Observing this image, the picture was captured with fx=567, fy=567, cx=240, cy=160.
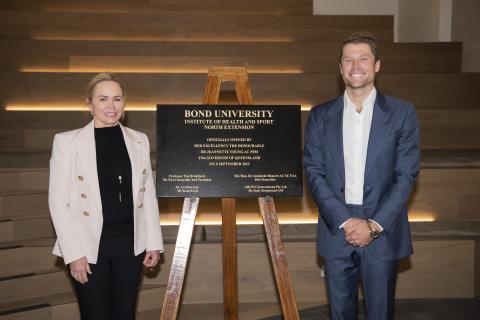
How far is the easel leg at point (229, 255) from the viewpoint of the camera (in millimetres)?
2795

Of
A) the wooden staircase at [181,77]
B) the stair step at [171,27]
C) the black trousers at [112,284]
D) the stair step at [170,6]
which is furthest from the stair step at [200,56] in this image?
the black trousers at [112,284]

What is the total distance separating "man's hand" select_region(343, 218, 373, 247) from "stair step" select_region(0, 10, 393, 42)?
359 centimetres

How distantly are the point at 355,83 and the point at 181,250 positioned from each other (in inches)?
41.8

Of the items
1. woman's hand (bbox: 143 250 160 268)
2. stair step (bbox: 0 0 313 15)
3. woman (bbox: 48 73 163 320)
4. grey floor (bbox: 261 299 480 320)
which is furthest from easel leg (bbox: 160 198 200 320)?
stair step (bbox: 0 0 313 15)

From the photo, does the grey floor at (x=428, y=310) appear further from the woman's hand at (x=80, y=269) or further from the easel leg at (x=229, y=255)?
the woman's hand at (x=80, y=269)

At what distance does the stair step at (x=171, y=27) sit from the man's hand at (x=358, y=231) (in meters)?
3.59

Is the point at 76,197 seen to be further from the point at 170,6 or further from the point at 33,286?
the point at 170,6

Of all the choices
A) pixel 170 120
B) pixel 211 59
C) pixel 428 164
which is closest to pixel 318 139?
pixel 170 120

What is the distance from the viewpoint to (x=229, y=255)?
9.30 ft

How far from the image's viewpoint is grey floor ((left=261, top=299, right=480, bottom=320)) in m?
3.65

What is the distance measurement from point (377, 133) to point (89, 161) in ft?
3.86

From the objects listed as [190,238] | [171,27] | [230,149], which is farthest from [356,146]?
[171,27]

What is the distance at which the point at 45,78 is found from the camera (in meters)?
4.90

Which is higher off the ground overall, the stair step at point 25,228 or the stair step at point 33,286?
the stair step at point 25,228
